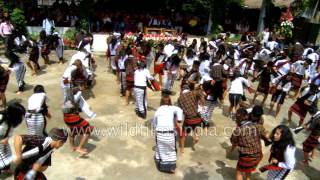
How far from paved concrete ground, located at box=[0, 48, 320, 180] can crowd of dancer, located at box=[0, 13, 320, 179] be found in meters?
0.26

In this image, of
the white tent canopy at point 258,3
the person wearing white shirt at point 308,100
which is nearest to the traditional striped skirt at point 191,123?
the person wearing white shirt at point 308,100

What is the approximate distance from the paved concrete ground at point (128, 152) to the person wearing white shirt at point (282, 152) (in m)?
1.43

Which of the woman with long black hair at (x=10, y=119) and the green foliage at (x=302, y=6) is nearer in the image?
the woman with long black hair at (x=10, y=119)

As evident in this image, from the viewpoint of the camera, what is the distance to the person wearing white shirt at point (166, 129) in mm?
6984

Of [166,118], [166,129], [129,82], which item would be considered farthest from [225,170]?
[129,82]

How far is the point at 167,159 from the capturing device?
7215 millimetres

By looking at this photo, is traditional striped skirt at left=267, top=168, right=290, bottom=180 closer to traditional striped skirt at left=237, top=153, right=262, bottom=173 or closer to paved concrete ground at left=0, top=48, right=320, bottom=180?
traditional striped skirt at left=237, top=153, right=262, bottom=173

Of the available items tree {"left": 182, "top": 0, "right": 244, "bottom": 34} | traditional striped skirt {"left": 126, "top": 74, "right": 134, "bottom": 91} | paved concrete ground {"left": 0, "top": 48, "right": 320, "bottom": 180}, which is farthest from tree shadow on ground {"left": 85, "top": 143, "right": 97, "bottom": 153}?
tree {"left": 182, "top": 0, "right": 244, "bottom": 34}

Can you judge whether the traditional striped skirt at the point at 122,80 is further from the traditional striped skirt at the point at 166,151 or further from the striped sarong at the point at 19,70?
the traditional striped skirt at the point at 166,151

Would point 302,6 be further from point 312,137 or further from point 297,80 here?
point 312,137

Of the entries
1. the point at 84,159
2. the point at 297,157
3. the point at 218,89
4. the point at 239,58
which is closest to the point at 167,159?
the point at 84,159

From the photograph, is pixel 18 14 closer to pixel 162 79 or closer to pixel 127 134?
pixel 162 79

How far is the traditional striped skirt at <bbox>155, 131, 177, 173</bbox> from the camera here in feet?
23.1

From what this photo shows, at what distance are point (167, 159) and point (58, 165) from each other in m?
2.09
